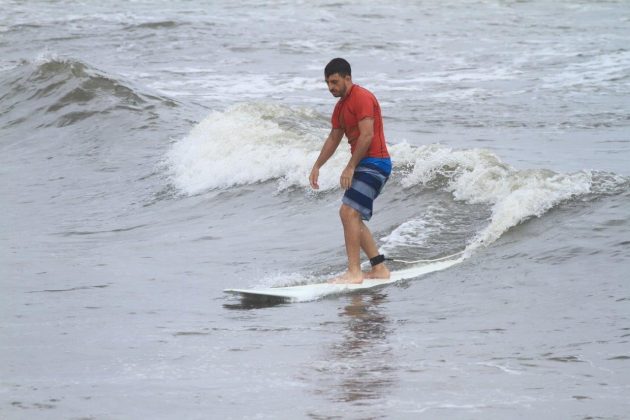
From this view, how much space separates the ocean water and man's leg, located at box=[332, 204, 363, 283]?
0.67 feet

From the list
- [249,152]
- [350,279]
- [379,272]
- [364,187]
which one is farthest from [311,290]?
[249,152]

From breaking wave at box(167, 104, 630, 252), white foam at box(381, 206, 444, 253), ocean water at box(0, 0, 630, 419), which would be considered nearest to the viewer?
ocean water at box(0, 0, 630, 419)

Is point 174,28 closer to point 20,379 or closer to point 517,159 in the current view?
point 517,159

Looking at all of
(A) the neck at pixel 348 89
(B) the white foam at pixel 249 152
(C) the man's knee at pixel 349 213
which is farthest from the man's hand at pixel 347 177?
(B) the white foam at pixel 249 152

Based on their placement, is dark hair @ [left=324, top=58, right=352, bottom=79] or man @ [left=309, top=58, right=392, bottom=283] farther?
man @ [left=309, top=58, right=392, bottom=283]

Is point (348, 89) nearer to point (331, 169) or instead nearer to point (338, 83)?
point (338, 83)

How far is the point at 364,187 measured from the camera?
7.26 metres

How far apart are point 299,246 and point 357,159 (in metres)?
2.09

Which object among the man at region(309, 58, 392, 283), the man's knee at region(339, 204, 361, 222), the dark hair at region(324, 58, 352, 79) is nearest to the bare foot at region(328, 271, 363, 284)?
the man at region(309, 58, 392, 283)

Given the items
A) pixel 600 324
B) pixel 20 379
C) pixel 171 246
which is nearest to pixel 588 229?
pixel 600 324

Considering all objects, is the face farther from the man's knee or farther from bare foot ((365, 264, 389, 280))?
bare foot ((365, 264, 389, 280))

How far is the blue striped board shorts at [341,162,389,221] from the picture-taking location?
7.21 metres

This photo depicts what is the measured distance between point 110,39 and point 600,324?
911 inches

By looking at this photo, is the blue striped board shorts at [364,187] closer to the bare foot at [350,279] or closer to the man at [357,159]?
the man at [357,159]
